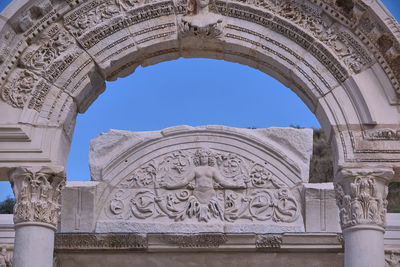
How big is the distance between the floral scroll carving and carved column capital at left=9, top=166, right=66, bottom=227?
3.99 meters

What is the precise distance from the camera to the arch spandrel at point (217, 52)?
1005 centimetres

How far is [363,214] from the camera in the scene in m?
9.55

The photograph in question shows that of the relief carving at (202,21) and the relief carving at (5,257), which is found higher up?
the relief carving at (202,21)

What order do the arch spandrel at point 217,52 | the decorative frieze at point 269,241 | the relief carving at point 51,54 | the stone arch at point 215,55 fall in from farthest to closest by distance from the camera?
1. the decorative frieze at point 269,241
2. the relief carving at point 51,54
3. the arch spandrel at point 217,52
4. the stone arch at point 215,55

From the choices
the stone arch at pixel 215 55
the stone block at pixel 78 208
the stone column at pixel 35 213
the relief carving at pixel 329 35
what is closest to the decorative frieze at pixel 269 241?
the stone block at pixel 78 208

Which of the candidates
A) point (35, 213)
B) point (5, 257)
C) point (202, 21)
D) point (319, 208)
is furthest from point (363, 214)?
point (5, 257)

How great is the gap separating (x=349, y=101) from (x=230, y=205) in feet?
13.8

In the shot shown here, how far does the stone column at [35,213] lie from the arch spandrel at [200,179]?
3.91 m

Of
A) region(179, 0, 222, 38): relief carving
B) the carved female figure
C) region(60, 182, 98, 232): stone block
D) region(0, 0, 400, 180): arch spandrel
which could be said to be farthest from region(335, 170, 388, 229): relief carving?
region(60, 182, 98, 232): stone block

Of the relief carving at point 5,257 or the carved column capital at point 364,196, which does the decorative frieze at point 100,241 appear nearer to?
the relief carving at point 5,257

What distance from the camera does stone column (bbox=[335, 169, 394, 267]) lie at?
941 centimetres

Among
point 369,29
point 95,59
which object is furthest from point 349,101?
point 95,59

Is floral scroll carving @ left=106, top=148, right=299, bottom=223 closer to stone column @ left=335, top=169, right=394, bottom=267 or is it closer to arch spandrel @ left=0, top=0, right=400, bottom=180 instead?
arch spandrel @ left=0, top=0, right=400, bottom=180

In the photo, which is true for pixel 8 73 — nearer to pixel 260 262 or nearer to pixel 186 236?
pixel 186 236
